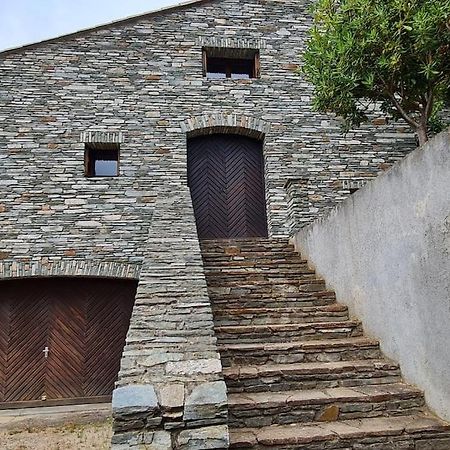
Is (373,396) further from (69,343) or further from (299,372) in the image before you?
(69,343)

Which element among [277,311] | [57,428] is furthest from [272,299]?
[57,428]

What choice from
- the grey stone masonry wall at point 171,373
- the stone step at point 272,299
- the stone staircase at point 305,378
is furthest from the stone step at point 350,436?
the stone step at point 272,299

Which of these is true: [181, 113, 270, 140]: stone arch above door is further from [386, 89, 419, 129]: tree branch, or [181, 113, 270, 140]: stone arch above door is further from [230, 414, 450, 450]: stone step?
[230, 414, 450, 450]: stone step

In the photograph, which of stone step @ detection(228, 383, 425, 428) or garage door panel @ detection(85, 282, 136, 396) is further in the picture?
garage door panel @ detection(85, 282, 136, 396)

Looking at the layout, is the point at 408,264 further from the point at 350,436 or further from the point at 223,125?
the point at 223,125

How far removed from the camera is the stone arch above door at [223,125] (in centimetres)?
675

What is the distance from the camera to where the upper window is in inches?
286

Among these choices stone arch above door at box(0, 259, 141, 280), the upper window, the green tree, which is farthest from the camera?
the upper window

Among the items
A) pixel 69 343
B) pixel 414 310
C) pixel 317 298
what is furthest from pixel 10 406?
pixel 414 310

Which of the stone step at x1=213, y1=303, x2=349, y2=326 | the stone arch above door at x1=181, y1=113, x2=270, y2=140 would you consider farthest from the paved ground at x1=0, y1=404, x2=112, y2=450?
the stone arch above door at x1=181, y1=113, x2=270, y2=140

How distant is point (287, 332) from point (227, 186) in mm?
3976

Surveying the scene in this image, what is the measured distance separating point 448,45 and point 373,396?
3.72 metres

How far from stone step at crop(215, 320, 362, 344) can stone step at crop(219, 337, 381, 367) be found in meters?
0.09

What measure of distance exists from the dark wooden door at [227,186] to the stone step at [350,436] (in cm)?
444
